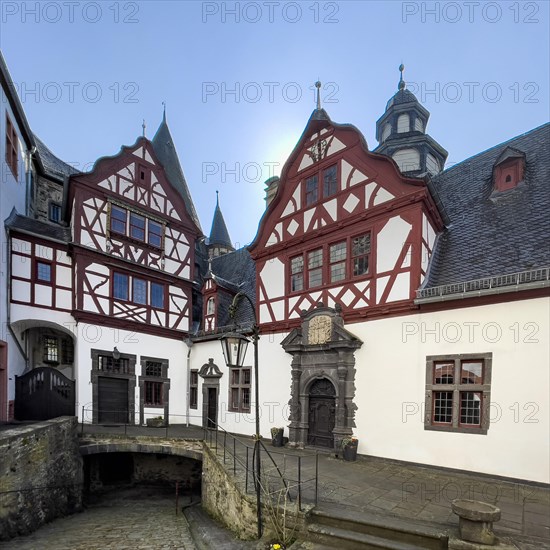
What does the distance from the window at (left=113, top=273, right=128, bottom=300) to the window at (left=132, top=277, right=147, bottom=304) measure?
36 centimetres

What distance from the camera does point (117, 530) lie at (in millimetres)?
8750

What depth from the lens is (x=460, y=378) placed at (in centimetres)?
825

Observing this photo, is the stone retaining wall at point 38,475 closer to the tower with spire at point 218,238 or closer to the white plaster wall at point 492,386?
the white plaster wall at point 492,386

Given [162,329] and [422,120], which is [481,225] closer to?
[422,120]

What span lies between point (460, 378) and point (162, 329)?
1255 cm

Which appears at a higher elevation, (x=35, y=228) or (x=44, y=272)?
(x=35, y=228)

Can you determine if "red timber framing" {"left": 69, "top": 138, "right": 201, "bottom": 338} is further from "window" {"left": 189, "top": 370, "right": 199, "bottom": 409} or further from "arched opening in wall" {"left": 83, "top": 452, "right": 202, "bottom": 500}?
"arched opening in wall" {"left": 83, "top": 452, "right": 202, "bottom": 500}

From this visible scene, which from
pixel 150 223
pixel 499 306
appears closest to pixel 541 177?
pixel 499 306

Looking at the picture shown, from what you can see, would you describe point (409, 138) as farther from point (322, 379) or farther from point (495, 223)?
point (322, 379)

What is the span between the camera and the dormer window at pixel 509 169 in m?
10.1

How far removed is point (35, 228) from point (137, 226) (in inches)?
157

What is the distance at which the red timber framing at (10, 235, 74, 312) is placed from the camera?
1270 centimetres

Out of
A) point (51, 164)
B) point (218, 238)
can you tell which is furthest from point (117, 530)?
point (218, 238)

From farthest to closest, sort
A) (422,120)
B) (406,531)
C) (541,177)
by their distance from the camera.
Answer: (422,120) < (541,177) < (406,531)
